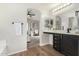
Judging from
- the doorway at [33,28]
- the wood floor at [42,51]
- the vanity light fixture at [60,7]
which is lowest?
the wood floor at [42,51]

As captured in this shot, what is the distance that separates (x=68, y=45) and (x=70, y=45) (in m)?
0.03

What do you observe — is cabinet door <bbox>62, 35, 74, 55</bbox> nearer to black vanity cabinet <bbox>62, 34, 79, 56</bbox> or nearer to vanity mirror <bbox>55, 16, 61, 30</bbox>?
black vanity cabinet <bbox>62, 34, 79, 56</bbox>

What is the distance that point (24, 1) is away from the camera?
1.73m

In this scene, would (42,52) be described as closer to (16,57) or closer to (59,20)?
(16,57)

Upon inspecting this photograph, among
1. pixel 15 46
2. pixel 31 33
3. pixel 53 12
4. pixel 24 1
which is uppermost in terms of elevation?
pixel 24 1

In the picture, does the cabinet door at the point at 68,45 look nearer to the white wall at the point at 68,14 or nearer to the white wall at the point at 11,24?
the white wall at the point at 68,14

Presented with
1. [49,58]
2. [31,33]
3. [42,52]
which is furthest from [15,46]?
[49,58]

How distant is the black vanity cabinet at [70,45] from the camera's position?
1668 millimetres

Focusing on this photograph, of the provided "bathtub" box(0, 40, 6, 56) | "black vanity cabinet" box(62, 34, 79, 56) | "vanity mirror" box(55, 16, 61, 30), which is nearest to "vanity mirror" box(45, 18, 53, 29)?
"vanity mirror" box(55, 16, 61, 30)

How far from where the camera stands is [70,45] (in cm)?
172

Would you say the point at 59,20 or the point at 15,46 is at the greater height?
the point at 59,20

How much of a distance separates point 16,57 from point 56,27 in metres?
0.75

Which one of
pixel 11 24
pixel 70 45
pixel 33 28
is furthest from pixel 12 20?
pixel 70 45

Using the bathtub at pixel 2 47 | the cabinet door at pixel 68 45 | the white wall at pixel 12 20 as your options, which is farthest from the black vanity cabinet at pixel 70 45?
the bathtub at pixel 2 47
